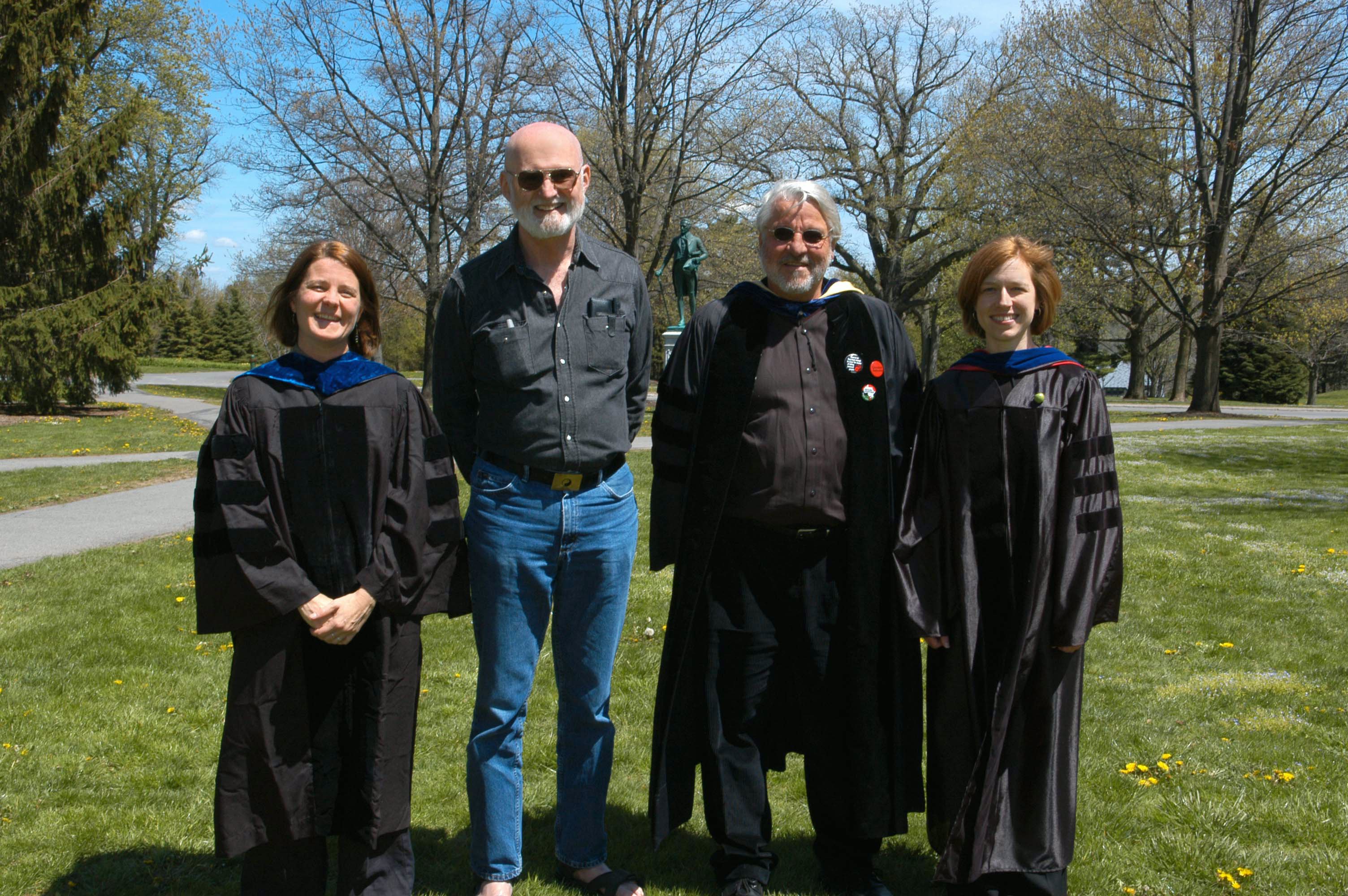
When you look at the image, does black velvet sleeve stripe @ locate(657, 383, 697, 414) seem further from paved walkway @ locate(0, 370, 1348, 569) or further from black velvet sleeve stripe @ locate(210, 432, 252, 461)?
paved walkway @ locate(0, 370, 1348, 569)

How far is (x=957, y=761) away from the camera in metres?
2.93

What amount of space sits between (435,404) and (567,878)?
5.24ft

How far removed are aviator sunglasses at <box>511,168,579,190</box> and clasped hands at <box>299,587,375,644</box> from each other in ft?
4.13

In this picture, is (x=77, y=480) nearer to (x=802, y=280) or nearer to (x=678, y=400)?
(x=678, y=400)

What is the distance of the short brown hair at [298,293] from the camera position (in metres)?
2.76

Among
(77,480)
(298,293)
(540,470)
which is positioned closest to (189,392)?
(77,480)

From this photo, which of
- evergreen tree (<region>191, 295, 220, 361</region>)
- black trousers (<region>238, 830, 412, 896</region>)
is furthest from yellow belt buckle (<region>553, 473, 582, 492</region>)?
evergreen tree (<region>191, 295, 220, 361</region>)

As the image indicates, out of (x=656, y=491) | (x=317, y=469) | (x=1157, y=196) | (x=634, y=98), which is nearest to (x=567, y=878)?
(x=656, y=491)

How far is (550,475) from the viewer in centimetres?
290

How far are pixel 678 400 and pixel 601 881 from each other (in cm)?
→ 156

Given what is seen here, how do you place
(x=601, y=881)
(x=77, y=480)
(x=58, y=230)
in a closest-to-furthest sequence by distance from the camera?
(x=601, y=881), (x=77, y=480), (x=58, y=230)

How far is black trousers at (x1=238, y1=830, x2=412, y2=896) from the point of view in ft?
8.85

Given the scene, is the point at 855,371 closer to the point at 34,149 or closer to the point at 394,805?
the point at 394,805

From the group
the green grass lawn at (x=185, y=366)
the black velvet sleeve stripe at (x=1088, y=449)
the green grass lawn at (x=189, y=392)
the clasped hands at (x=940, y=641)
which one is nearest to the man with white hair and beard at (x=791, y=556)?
the clasped hands at (x=940, y=641)
